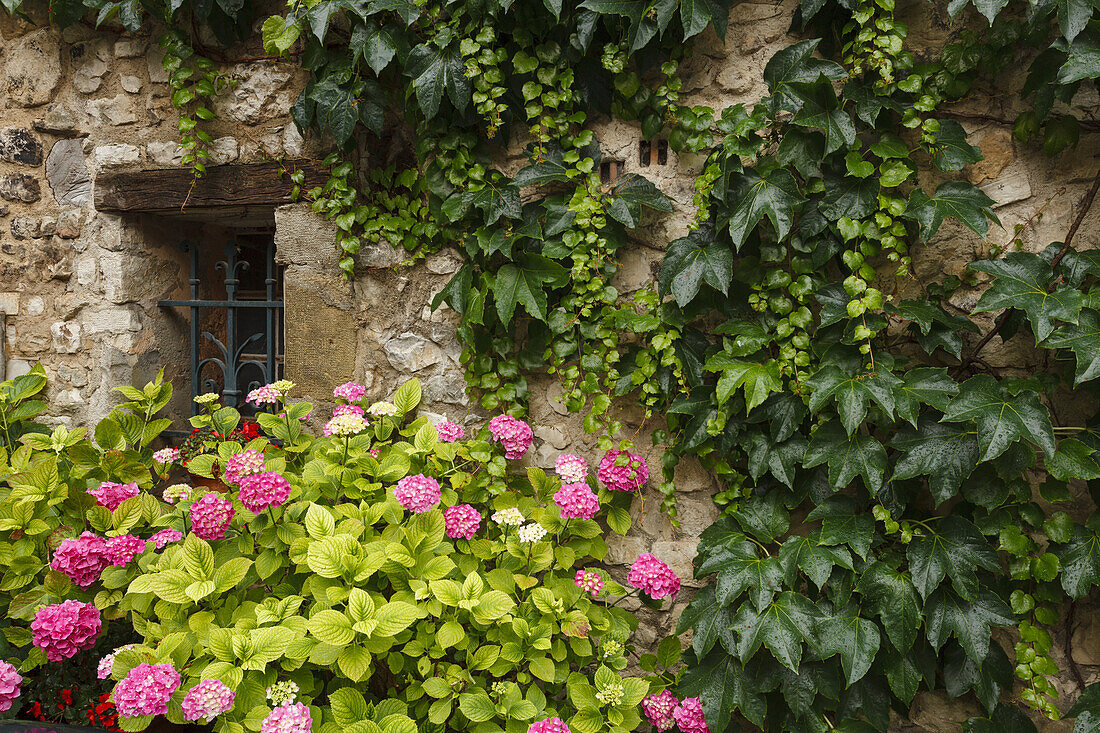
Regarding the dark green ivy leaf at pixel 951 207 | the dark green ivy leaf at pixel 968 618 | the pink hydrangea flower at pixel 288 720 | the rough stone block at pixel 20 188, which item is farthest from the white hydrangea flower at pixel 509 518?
the rough stone block at pixel 20 188

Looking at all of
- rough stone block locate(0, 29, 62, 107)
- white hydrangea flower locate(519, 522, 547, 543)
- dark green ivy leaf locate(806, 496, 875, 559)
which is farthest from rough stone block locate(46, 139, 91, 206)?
dark green ivy leaf locate(806, 496, 875, 559)

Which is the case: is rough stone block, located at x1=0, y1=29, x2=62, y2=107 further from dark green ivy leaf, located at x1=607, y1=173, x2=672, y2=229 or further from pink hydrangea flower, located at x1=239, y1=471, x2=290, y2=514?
dark green ivy leaf, located at x1=607, y1=173, x2=672, y2=229

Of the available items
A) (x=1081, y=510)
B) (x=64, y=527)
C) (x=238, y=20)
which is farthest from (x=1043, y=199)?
(x=64, y=527)

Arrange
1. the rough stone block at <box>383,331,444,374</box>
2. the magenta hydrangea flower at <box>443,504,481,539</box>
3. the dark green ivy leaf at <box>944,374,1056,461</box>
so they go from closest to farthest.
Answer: the dark green ivy leaf at <box>944,374,1056,461</box> < the magenta hydrangea flower at <box>443,504,481,539</box> < the rough stone block at <box>383,331,444,374</box>

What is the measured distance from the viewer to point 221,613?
1.72 m

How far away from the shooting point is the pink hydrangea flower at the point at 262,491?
1651mm

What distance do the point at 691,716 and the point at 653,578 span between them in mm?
405

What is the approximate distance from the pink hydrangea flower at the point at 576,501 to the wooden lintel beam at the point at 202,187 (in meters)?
1.44

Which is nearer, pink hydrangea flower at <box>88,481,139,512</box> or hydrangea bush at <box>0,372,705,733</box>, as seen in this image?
hydrangea bush at <box>0,372,705,733</box>

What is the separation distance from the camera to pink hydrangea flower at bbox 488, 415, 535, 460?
6.55 feet

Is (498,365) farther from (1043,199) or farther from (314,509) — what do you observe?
(1043,199)

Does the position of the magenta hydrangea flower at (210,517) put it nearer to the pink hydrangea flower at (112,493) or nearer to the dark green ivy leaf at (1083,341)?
the pink hydrangea flower at (112,493)

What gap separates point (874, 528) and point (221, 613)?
6.08 feet

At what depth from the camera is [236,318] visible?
2566mm
